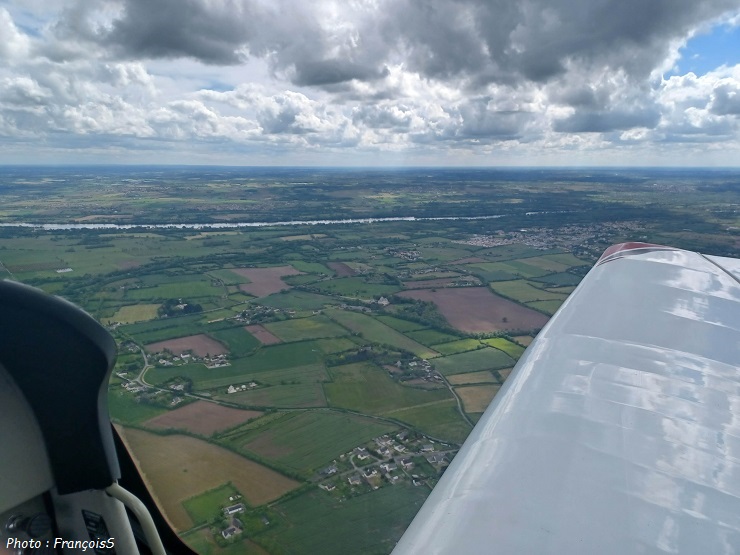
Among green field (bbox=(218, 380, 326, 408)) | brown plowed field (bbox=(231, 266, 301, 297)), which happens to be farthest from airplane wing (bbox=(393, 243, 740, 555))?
brown plowed field (bbox=(231, 266, 301, 297))

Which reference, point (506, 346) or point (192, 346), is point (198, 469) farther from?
point (506, 346)

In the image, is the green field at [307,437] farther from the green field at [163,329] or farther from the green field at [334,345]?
the green field at [163,329]

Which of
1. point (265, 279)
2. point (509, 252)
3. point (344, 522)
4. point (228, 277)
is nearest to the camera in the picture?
point (344, 522)

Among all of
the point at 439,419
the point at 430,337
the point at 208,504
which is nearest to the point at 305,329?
the point at 430,337

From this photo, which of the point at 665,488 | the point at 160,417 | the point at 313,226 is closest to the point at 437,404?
the point at 160,417

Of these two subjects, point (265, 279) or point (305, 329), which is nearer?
point (305, 329)

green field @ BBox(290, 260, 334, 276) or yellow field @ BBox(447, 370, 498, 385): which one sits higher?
yellow field @ BBox(447, 370, 498, 385)

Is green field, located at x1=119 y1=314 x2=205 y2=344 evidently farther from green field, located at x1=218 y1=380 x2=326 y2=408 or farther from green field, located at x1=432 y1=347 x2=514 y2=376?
green field, located at x1=432 y1=347 x2=514 y2=376
